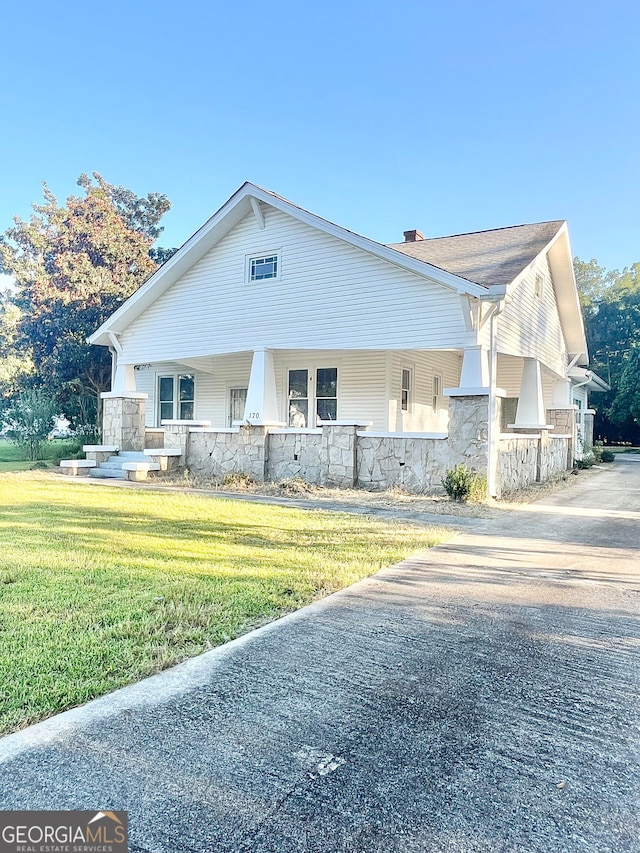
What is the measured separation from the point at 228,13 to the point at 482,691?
18649mm

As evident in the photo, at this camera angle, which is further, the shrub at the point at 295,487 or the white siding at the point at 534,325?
the white siding at the point at 534,325

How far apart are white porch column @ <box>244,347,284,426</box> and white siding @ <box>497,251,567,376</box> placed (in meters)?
5.61

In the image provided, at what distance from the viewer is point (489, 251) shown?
13914 mm

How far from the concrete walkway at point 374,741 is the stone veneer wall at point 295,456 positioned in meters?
7.69

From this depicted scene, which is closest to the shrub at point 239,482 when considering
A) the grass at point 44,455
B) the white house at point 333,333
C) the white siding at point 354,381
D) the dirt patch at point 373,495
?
the dirt patch at point 373,495

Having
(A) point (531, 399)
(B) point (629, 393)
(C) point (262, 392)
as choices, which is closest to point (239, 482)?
(C) point (262, 392)

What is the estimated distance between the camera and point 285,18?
16.1m

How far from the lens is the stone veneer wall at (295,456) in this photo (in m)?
11.9

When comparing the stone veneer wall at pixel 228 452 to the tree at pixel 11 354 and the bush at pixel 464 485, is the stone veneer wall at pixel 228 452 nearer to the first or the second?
the bush at pixel 464 485

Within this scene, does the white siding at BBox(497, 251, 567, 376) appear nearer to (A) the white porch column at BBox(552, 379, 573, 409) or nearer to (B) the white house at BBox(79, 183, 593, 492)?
(B) the white house at BBox(79, 183, 593, 492)

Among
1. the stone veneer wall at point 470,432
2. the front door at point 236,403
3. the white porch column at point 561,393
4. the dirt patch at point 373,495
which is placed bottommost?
the dirt patch at point 373,495

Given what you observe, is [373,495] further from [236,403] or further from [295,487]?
[236,403]

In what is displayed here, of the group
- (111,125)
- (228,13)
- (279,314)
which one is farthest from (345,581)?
(111,125)

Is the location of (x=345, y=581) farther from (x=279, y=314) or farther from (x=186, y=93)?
(x=186, y=93)
